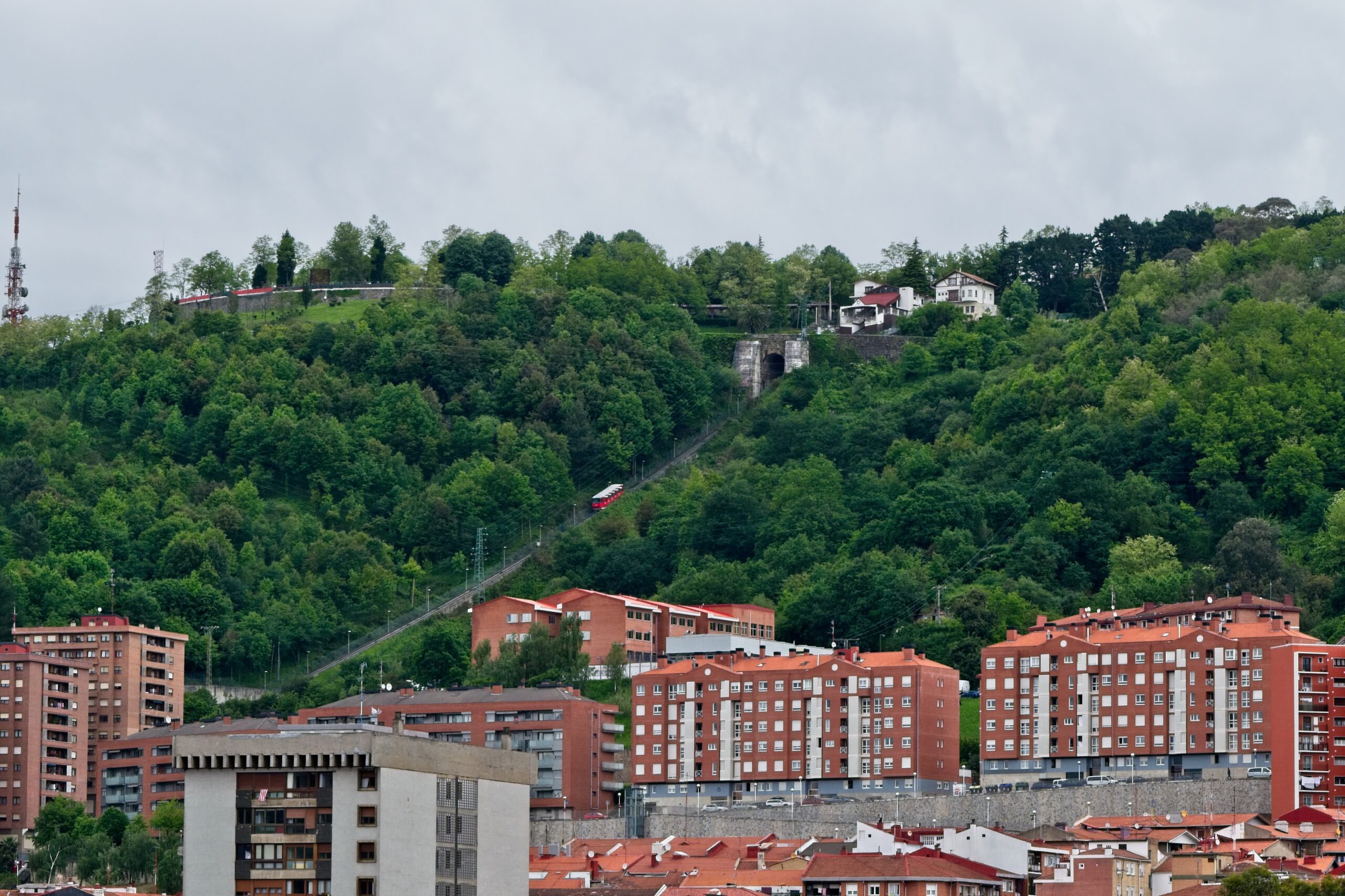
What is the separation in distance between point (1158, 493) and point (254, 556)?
158 ft

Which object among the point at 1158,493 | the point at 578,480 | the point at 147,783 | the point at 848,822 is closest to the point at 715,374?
the point at 578,480

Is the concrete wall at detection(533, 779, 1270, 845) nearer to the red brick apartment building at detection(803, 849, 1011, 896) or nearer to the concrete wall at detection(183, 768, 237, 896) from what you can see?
the red brick apartment building at detection(803, 849, 1011, 896)

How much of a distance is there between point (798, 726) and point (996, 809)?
1352cm

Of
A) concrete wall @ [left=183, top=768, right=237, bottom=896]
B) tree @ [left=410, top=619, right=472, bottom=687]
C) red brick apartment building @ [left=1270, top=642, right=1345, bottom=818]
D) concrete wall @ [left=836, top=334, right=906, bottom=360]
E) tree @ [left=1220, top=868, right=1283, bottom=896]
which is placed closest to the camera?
concrete wall @ [left=183, top=768, right=237, bottom=896]

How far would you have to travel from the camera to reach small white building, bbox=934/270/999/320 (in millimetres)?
193000

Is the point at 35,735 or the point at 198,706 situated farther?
the point at 198,706

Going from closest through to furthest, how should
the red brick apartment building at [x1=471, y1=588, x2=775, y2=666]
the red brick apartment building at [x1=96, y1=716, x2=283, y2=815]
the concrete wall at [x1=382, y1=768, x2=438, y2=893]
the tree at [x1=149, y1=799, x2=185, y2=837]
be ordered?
1. the concrete wall at [x1=382, y1=768, x2=438, y2=893]
2. the tree at [x1=149, y1=799, x2=185, y2=837]
3. the red brick apartment building at [x1=96, y1=716, x2=283, y2=815]
4. the red brick apartment building at [x1=471, y1=588, x2=775, y2=666]

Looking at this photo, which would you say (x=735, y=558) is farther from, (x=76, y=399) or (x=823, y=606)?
(x=76, y=399)

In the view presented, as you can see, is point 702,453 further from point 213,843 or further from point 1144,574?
point 213,843

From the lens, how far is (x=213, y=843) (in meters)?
61.5

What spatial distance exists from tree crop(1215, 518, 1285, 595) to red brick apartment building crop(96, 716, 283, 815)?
141 ft

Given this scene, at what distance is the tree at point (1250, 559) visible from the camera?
130375 mm

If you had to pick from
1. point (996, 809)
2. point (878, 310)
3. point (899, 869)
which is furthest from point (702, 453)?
point (899, 869)

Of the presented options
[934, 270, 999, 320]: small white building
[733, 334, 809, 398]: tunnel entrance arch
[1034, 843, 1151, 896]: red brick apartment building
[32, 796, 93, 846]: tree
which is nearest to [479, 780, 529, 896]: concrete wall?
[1034, 843, 1151, 896]: red brick apartment building
